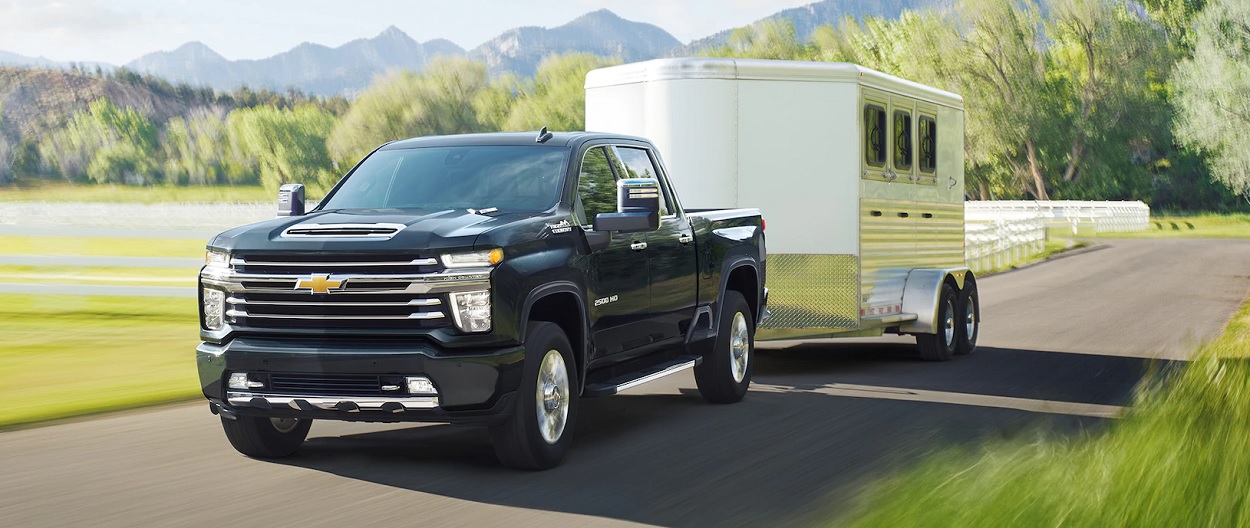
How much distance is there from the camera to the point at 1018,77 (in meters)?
77.4

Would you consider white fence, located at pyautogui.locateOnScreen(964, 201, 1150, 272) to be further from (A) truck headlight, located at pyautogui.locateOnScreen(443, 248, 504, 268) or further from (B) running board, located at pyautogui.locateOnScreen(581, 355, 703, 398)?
(A) truck headlight, located at pyautogui.locateOnScreen(443, 248, 504, 268)

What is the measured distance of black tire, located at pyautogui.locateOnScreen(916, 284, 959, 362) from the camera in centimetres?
1594

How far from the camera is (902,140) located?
15.8m

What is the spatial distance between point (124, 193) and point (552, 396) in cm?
17219

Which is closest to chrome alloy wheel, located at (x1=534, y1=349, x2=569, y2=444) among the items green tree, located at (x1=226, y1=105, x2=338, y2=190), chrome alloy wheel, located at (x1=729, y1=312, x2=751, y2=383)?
chrome alloy wheel, located at (x1=729, y1=312, x2=751, y2=383)

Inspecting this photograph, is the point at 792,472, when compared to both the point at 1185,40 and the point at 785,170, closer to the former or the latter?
the point at 785,170

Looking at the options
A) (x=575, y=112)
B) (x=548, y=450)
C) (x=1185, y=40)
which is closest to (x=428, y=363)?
(x=548, y=450)

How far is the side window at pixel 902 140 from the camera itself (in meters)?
15.6

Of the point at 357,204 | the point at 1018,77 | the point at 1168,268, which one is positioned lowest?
the point at 1168,268

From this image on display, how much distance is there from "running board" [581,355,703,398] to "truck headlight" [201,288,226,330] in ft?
7.87

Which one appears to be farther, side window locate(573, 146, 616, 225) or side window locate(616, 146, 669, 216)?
side window locate(616, 146, 669, 216)

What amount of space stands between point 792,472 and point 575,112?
99.6 metres

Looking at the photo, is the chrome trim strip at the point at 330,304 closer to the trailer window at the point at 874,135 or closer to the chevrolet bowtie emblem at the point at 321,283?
the chevrolet bowtie emblem at the point at 321,283

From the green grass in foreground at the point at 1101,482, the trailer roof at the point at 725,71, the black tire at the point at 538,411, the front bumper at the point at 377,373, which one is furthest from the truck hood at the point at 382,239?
the trailer roof at the point at 725,71
